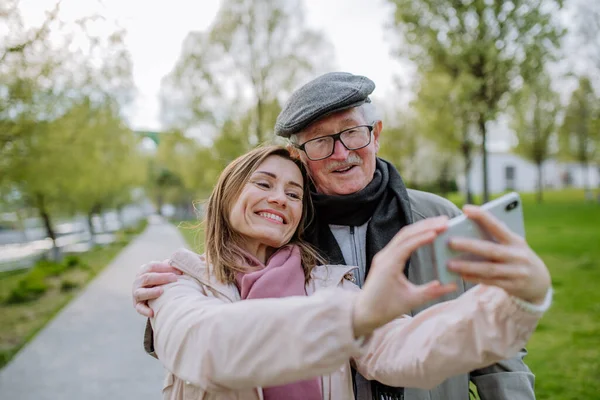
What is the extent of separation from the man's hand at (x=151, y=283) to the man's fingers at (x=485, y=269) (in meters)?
0.88

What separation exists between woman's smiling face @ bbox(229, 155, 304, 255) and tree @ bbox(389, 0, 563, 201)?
9.14 metres

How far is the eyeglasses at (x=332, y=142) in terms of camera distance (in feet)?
6.71

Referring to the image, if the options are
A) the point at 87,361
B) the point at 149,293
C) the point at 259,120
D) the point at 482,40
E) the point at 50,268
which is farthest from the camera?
the point at 259,120

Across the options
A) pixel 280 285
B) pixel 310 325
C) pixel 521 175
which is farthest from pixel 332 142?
pixel 521 175

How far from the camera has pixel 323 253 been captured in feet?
6.65

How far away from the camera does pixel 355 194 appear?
82.2 inches

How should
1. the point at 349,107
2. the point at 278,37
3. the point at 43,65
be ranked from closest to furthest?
the point at 349,107 → the point at 43,65 → the point at 278,37

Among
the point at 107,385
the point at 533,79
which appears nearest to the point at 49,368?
the point at 107,385

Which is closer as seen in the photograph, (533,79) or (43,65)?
(43,65)

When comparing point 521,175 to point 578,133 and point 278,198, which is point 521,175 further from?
point 278,198

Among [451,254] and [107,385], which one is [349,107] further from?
[107,385]

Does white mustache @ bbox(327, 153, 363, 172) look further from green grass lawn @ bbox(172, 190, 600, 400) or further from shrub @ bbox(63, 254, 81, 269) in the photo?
shrub @ bbox(63, 254, 81, 269)

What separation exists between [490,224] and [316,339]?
0.42 m

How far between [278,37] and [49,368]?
12677 millimetres
